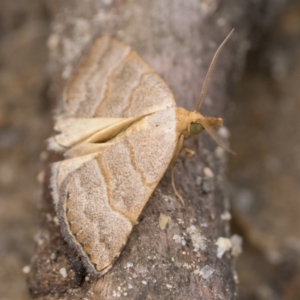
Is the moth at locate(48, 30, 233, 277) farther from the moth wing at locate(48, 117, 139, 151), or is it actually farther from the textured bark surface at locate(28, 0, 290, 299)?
the textured bark surface at locate(28, 0, 290, 299)

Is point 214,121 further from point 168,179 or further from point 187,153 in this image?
point 168,179

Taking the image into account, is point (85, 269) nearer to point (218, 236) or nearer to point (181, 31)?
point (218, 236)

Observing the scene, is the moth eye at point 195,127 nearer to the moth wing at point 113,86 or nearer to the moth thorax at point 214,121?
the moth thorax at point 214,121

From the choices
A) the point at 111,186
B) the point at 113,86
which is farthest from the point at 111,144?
the point at 113,86

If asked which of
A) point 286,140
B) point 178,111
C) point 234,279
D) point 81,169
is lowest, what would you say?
point 286,140

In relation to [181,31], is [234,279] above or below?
below

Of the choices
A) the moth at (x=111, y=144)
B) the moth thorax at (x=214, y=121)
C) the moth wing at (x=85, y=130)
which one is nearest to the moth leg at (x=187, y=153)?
the moth at (x=111, y=144)

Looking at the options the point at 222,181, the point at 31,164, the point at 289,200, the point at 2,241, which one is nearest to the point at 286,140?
the point at 289,200
